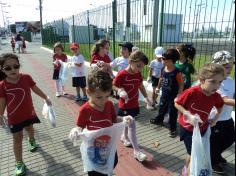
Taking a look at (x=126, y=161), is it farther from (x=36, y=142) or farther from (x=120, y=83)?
(x=36, y=142)

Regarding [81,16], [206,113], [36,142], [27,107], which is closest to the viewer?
[206,113]

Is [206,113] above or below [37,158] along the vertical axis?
above

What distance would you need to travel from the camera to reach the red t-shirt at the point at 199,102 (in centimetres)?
297

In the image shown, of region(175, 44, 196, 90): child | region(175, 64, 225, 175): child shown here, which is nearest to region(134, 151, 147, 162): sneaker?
region(175, 64, 225, 175): child

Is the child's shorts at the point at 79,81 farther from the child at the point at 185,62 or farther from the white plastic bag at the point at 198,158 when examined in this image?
the white plastic bag at the point at 198,158

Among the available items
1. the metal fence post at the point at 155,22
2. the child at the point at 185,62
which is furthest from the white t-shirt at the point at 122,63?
the metal fence post at the point at 155,22

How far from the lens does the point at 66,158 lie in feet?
13.5

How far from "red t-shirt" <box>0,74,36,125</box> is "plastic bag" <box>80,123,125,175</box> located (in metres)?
1.28

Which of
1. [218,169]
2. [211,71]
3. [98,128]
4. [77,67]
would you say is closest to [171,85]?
[218,169]

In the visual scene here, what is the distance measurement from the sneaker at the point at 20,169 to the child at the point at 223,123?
256cm

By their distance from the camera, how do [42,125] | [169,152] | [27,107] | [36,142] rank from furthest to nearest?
[42,125], [36,142], [169,152], [27,107]

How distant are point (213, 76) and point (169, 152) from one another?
189cm

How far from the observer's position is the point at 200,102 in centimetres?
300

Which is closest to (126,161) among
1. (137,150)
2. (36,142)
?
(137,150)
